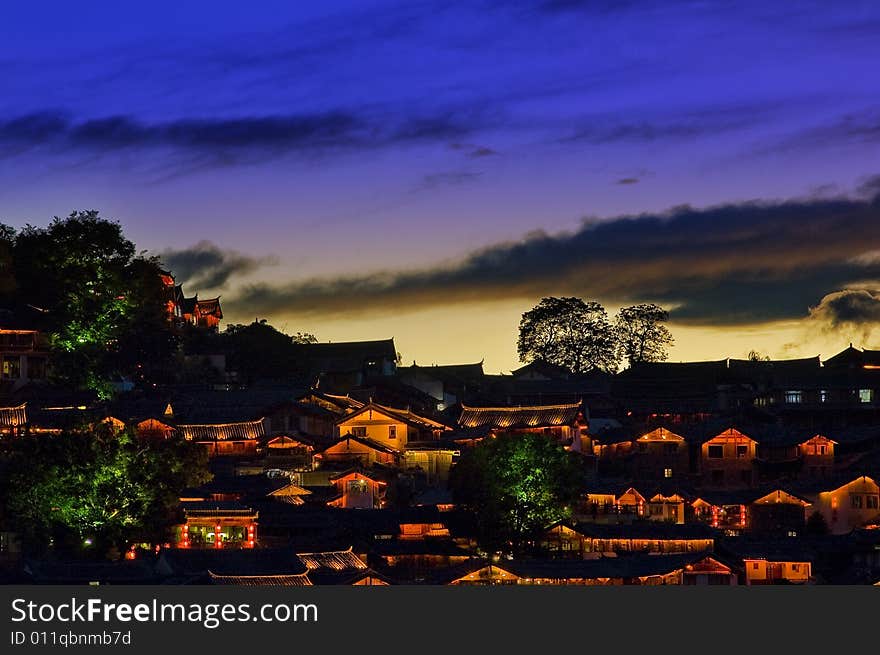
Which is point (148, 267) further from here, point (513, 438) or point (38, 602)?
point (38, 602)

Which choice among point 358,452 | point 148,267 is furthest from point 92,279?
point 358,452

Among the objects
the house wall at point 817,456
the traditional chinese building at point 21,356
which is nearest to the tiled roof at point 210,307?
the traditional chinese building at point 21,356

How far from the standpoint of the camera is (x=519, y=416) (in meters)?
80.4

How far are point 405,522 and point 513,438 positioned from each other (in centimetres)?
512

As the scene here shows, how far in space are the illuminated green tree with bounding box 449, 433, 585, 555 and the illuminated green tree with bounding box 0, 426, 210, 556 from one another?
11.9 metres

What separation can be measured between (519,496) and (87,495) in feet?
52.1

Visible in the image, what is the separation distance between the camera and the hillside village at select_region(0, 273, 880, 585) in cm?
5800

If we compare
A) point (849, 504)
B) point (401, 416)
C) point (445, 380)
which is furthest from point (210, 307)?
point (849, 504)

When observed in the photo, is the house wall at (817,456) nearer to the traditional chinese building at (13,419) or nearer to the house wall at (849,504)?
the house wall at (849,504)

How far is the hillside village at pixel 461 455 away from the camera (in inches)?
2283

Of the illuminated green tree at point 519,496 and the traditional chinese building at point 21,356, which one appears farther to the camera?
the traditional chinese building at point 21,356

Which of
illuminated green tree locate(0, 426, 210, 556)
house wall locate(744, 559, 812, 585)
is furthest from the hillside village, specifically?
illuminated green tree locate(0, 426, 210, 556)

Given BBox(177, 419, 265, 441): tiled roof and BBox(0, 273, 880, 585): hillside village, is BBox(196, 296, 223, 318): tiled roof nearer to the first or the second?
BBox(0, 273, 880, 585): hillside village

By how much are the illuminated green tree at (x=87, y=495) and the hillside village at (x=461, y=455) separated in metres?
1.46
